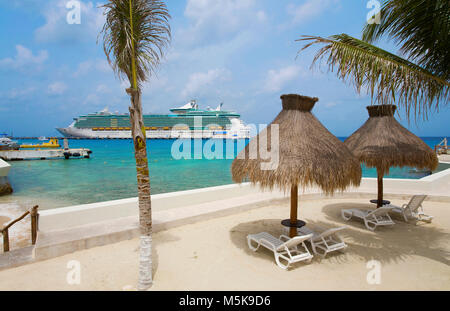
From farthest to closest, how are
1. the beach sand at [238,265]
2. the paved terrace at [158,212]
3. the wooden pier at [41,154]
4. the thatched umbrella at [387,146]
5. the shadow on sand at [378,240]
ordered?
1. the wooden pier at [41,154]
2. the thatched umbrella at [387,146]
3. the shadow on sand at [378,240]
4. the paved terrace at [158,212]
5. the beach sand at [238,265]

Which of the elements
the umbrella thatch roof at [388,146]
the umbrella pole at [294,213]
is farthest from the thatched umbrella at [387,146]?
the umbrella pole at [294,213]

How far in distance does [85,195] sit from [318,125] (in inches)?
465

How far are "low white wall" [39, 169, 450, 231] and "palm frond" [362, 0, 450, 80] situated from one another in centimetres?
289

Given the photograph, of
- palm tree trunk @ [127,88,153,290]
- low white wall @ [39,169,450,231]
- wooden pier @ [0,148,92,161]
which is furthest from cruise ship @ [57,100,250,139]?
palm tree trunk @ [127,88,153,290]

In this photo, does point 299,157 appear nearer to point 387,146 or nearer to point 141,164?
point 141,164

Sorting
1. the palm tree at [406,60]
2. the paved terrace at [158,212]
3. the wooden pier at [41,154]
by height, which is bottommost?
the paved terrace at [158,212]

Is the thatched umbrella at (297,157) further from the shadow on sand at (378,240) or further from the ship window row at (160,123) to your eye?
the ship window row at (160,123)

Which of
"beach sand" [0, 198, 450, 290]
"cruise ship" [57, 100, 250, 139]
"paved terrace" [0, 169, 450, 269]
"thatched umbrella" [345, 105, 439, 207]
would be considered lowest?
"beach sand" [0, 198, 450, 290]

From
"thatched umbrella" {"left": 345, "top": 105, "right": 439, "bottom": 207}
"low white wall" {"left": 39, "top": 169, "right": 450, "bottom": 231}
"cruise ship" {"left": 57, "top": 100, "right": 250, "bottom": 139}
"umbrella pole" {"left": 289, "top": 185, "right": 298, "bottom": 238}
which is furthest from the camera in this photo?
"cruise ship" {"left": 57, "top": 100, "right": 250, "bottom": 139}

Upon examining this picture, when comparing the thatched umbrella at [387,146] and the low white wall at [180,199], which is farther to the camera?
the thatched umbrella at [387,146]

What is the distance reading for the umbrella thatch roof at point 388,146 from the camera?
4781mm

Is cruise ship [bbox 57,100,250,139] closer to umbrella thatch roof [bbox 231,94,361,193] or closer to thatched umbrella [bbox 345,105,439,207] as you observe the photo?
thatched umbrella [bbox 345,105,439,207]

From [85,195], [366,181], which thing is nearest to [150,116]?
[85,195]

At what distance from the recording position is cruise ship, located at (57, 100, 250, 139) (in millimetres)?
64375
